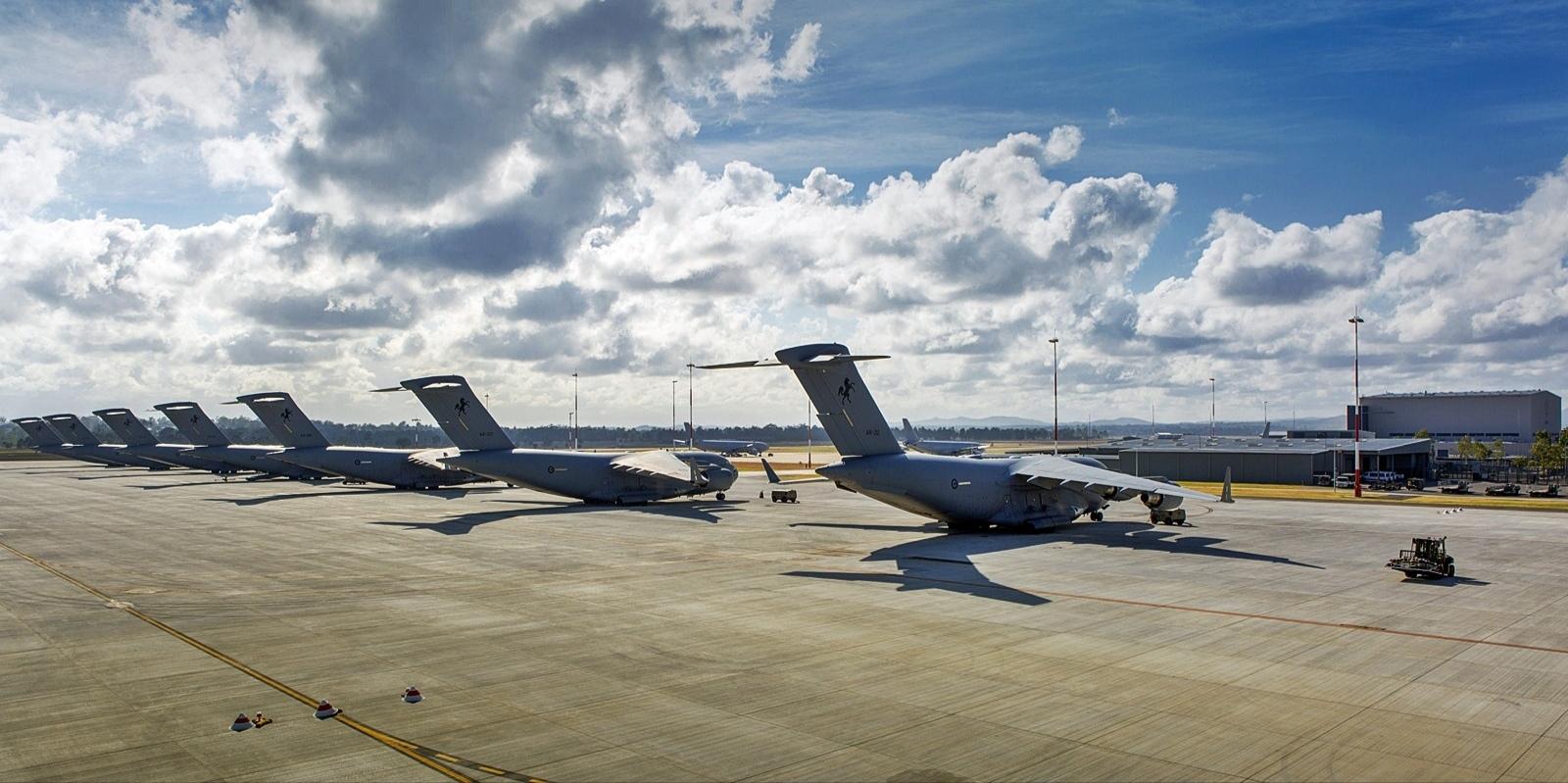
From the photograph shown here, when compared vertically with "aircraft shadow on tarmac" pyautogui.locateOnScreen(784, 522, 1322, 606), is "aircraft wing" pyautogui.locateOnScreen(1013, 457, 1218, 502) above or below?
above

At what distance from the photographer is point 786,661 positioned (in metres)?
18.0

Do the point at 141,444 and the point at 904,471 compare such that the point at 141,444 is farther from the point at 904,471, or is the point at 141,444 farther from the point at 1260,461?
the point at 1260,461

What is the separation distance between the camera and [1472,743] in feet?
43.1

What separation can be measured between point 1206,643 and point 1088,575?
9421 mm

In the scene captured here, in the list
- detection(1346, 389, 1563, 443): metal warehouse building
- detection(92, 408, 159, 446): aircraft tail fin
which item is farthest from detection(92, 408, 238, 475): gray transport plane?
detection(1346, 389, 1563, 443): metal warehouse building

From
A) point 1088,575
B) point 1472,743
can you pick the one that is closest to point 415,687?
point 1472,743

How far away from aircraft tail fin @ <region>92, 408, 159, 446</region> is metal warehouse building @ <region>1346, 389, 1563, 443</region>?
6193 inches

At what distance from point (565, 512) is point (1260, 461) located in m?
60.2

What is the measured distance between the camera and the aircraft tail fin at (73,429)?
12481 centimetres

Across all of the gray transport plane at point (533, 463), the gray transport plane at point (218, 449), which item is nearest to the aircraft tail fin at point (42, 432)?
the gray transport plane at point (218, 449)

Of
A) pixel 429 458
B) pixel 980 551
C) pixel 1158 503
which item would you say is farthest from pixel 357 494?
pixel 1158 503

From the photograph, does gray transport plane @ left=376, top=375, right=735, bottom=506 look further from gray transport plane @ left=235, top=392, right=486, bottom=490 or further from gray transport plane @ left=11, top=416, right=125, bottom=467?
gray transport plane @ left=11, top=416, right=125, bottom=467

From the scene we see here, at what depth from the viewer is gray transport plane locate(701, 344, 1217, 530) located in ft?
119

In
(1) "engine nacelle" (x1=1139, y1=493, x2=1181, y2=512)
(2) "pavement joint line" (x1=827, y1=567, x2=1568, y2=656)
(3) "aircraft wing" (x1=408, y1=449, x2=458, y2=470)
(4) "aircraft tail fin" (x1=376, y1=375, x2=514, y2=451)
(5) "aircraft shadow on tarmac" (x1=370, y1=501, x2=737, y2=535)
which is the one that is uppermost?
(4) "aircraft tail fin" (x1=376, y1=375, x2=514, y2=451)
